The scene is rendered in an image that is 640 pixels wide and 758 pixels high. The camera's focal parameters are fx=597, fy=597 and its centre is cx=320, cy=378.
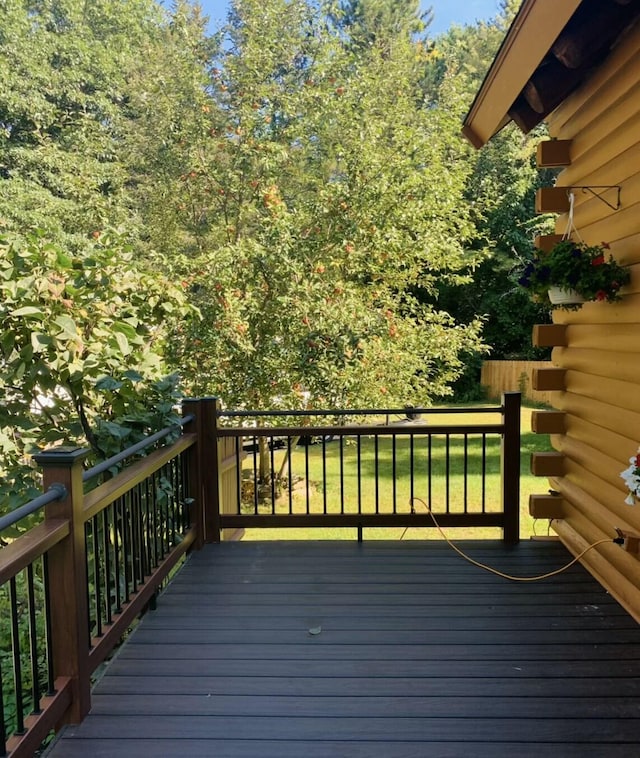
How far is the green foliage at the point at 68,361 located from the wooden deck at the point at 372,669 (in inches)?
38.1

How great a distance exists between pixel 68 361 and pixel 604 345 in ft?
9.08

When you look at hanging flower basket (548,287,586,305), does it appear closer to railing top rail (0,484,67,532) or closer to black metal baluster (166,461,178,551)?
black metal baluster (166,461,178,551)

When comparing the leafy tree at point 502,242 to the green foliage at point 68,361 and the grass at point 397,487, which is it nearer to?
the grass at point 397,487

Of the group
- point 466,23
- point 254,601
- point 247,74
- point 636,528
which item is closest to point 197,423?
point 254,601

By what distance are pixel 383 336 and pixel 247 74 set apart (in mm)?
3341

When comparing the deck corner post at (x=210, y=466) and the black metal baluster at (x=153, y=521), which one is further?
the deck corner post at (x=210, y=466)

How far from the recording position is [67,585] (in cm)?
199

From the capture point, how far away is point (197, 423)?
3.81 metres

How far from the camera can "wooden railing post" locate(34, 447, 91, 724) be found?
1.97 metres

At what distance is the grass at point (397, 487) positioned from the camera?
6391 millimetres

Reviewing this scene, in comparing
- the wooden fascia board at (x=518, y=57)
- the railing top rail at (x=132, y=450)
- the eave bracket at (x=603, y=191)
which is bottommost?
the railing top rail at (x=132, y=450)

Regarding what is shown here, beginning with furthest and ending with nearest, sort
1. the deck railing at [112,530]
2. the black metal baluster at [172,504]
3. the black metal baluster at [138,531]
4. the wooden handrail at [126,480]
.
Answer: the black metal baluster at [172,504], the black metal baluster at [138,531], the wooden handrail at [126,480], the deck railing at [112,530]

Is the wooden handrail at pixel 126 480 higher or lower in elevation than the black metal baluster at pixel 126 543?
higher

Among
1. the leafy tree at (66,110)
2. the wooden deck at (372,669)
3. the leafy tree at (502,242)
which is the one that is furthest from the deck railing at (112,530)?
the leafy tree at (502,242)
